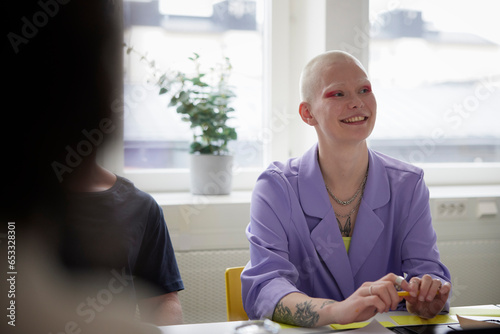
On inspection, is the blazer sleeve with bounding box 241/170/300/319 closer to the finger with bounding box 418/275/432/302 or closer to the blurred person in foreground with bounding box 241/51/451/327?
the blurred person in foreground with bounding box 241/51/451/327

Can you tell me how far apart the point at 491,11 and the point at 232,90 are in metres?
1.41

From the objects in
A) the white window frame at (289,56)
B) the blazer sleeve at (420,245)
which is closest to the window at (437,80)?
the white window frame at (289,56)

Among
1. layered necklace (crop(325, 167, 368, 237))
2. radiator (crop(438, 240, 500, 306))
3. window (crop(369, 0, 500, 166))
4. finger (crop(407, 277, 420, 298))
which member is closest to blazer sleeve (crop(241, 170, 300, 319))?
layered necklace (crop(325, 167, 368, 237))

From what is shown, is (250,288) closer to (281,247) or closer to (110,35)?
(281,247)

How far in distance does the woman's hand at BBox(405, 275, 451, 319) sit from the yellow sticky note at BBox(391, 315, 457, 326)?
2cm

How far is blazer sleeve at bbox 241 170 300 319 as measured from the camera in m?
1.14

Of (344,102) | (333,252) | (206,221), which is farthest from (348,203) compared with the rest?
(206,221)

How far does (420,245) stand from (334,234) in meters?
0.23

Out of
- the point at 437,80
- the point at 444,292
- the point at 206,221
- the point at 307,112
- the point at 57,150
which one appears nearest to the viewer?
the point at 57,150

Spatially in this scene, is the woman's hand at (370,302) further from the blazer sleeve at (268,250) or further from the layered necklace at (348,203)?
the layered necklace at (348,203)

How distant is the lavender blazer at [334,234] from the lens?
1.29 metres

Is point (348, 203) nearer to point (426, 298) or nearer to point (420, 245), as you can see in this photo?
point (420, 245)

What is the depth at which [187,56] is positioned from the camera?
212 centimetres

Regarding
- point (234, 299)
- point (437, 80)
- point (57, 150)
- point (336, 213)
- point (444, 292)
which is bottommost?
point (234, 299)
